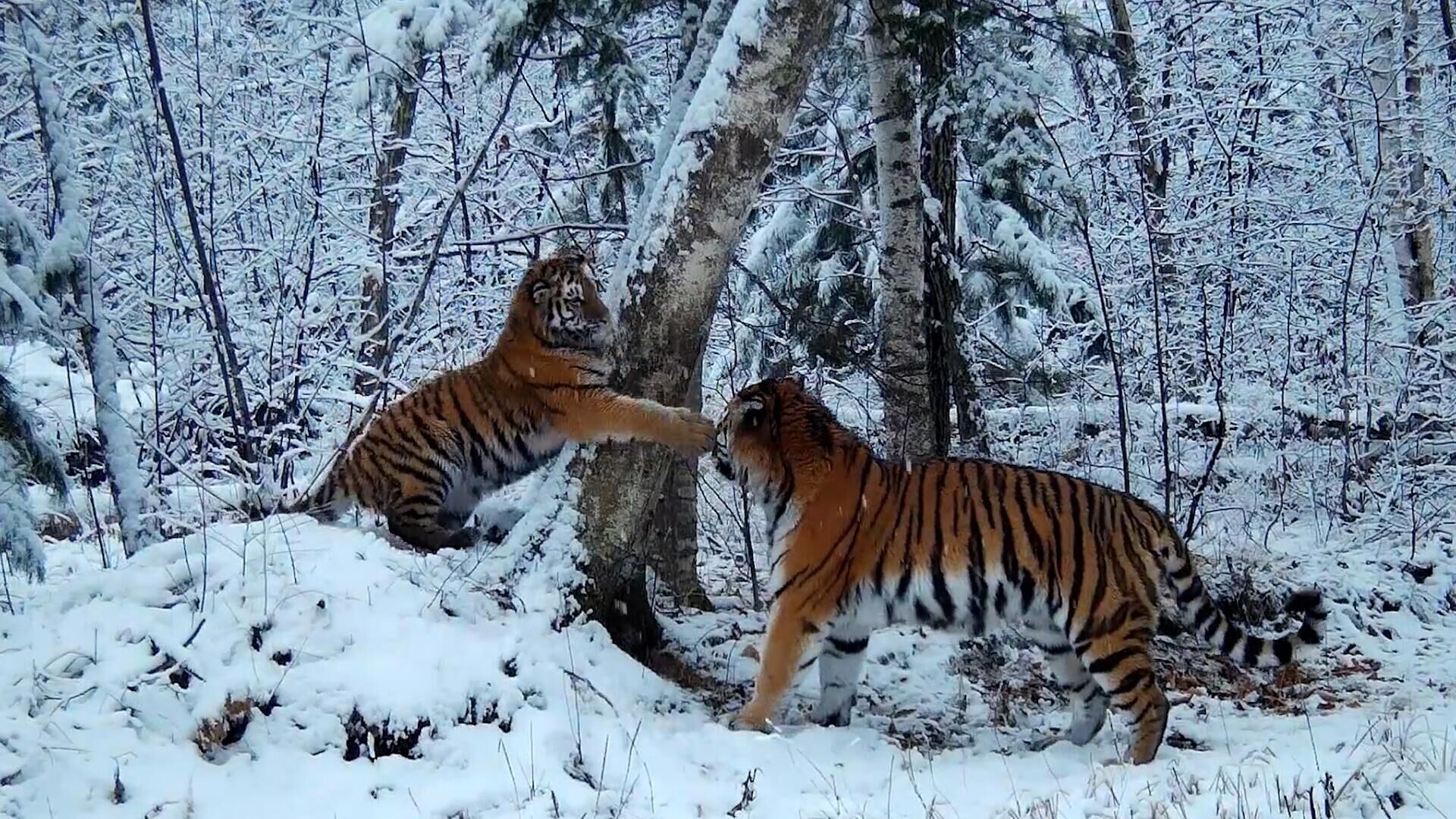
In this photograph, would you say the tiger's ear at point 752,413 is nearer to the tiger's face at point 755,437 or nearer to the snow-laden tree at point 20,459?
the tiger's face at point 755,437

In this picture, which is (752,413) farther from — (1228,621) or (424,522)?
(1228,621)

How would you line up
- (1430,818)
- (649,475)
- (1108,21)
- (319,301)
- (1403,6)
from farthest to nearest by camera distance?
(1108,21), (1403,6), (319,301), (649,475), (1430,818)

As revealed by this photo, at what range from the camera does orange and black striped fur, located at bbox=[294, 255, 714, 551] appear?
6.55 meters

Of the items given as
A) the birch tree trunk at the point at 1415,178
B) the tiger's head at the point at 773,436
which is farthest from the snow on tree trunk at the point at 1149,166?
the tiger's head at the point at 773,436

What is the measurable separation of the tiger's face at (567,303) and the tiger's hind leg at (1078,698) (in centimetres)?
285

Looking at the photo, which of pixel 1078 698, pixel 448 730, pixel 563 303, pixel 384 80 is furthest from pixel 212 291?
pixel 1078 698

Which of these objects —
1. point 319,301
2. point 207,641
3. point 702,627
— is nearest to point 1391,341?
point 702,627

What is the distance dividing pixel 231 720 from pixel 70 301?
11.8ft

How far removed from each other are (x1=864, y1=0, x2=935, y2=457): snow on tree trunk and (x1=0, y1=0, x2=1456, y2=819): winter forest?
32 mm

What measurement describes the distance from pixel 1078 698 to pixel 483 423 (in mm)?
3492

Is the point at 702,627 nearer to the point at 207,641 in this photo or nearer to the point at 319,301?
the point at 207,641

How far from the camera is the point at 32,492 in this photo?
33.9 feet

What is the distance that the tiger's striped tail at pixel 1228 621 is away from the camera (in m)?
5.43

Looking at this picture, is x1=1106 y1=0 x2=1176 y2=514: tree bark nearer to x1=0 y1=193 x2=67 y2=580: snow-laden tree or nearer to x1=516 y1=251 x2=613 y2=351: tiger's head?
x1=516 y1=251 x2=613 y2=351: tiger's head
